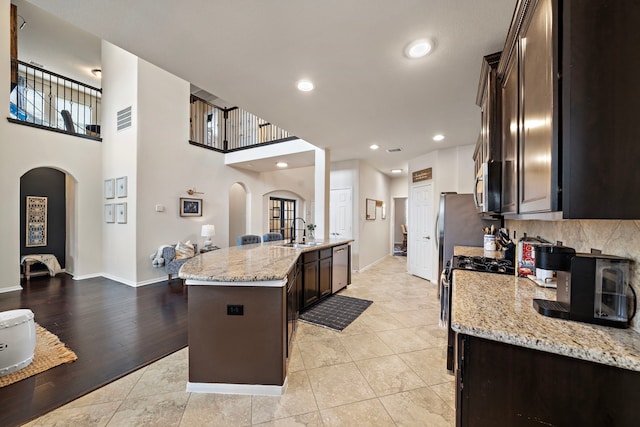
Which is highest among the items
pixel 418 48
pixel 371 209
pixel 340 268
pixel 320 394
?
pixel 418 48

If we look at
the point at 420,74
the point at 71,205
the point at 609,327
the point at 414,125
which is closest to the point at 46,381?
the point at 609,327

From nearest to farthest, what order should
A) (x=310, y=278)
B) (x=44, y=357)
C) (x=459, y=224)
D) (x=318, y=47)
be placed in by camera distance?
(x=318, y=47) → (x=44, y=357) → (x=310, y=278) → (x=459, y=224)

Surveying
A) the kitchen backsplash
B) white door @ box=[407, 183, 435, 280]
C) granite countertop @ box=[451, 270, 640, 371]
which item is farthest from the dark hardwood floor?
white door @ box=[407, 183, 435, 280]

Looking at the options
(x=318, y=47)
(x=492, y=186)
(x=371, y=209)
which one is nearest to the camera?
(x=492, y=186)

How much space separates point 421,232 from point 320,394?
14.2 ft

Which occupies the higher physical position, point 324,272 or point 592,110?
point 592,110

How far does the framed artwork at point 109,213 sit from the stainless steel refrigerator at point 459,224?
6105 mm

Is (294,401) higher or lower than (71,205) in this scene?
lower

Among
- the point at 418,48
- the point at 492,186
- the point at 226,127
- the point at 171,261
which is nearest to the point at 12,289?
the point at 171,261

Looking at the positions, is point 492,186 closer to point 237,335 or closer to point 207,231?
point 237,335

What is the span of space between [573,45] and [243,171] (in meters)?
6.71

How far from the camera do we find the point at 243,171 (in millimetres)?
6863

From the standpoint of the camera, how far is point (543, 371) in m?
0.89

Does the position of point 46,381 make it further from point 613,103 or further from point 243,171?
point 243,171
